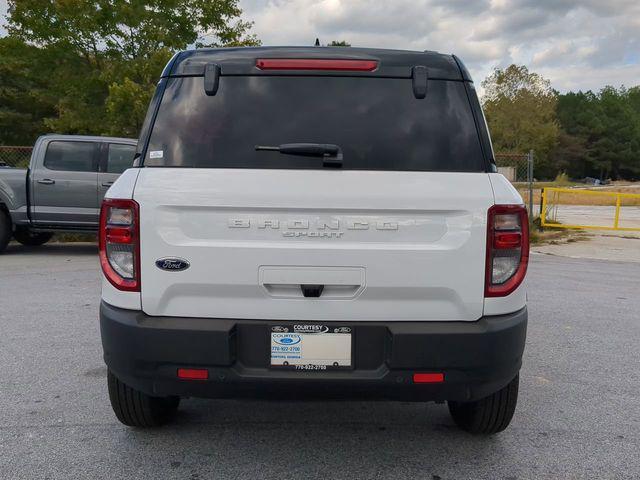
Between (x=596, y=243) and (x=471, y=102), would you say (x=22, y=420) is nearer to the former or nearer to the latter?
(x=471, y=102)

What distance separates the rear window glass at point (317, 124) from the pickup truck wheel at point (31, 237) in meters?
9.27

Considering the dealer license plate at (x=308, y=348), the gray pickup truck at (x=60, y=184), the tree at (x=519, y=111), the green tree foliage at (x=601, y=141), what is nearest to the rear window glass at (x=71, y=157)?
the gray pickup truck at (x=60, y=184)

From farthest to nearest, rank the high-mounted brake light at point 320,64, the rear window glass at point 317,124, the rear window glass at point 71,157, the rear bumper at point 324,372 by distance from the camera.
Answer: the rear window glass at point 71,157, the high-mounted brake light at point 320,64, the rear window glass at point 317,124, the rear bumper at point 324,372

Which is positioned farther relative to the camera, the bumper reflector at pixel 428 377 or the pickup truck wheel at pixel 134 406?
the pickup truck wheel at pixel 134 406

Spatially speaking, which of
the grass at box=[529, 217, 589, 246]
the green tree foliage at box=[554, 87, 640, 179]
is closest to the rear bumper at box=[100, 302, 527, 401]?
the grass at box=[529, 217, 589, 246]

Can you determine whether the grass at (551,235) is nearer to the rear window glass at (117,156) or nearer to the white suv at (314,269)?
the rear window glass at (117,156)

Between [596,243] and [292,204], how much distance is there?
12364 millimetres

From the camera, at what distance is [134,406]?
306cm

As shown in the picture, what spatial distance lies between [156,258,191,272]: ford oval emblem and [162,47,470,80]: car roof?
87cm

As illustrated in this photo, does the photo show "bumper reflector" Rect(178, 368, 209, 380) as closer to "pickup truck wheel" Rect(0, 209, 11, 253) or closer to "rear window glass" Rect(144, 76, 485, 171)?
"rear window glass" Rect(144, 76, 485, 171)

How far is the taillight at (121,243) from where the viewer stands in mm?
2512

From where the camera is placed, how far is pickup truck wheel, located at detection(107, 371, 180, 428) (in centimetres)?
300

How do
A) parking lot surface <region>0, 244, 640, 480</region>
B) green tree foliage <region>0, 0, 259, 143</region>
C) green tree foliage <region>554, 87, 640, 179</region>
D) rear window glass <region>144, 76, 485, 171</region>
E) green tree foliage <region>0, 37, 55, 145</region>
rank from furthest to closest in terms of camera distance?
green tree foliage <region>554, 87, 640, 179</region> < green tree foliage <region>0, 37, 55, 145</region> < green tree foliage <region>0, 0, 259, 143</region> < parking lot surface <region>0, 244, 640, 480</region> < rear window glass <region>144, 76, 485, 171</region>

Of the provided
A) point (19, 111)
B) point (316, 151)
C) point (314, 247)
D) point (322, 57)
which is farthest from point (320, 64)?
point (19, 111)
